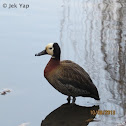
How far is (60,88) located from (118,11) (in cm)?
641

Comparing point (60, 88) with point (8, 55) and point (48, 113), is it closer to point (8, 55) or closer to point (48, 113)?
point (48, 113)

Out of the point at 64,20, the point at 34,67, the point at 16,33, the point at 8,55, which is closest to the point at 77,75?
the point at 34,67

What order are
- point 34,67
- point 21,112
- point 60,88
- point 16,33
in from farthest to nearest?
point 16,33
point 34,67
point 60,88
point 21,112

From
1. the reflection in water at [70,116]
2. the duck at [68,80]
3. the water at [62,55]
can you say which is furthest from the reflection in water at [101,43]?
the duck at [68,80]

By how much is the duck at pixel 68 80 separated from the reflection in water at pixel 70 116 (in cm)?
17

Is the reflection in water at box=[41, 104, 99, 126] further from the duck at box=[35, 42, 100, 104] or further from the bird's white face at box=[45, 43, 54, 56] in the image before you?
the bird's white face at box=[45, 43, 54, 56]

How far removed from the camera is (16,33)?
28.7 feet

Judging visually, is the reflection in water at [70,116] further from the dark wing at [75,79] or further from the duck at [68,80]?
the dark wing at [75,79]

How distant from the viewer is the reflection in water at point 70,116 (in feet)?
16.1

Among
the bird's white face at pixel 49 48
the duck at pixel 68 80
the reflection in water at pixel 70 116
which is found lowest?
the reflection in water at pixel 70 116

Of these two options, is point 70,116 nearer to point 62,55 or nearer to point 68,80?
point 68,80

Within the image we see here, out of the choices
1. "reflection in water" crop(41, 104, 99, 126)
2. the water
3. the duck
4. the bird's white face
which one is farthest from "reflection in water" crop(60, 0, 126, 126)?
the bird's white face

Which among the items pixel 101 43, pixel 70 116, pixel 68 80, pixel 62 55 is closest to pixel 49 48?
pixel 68 80

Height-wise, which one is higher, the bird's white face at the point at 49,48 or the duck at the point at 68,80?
the bird's white face at the point at 49,48
